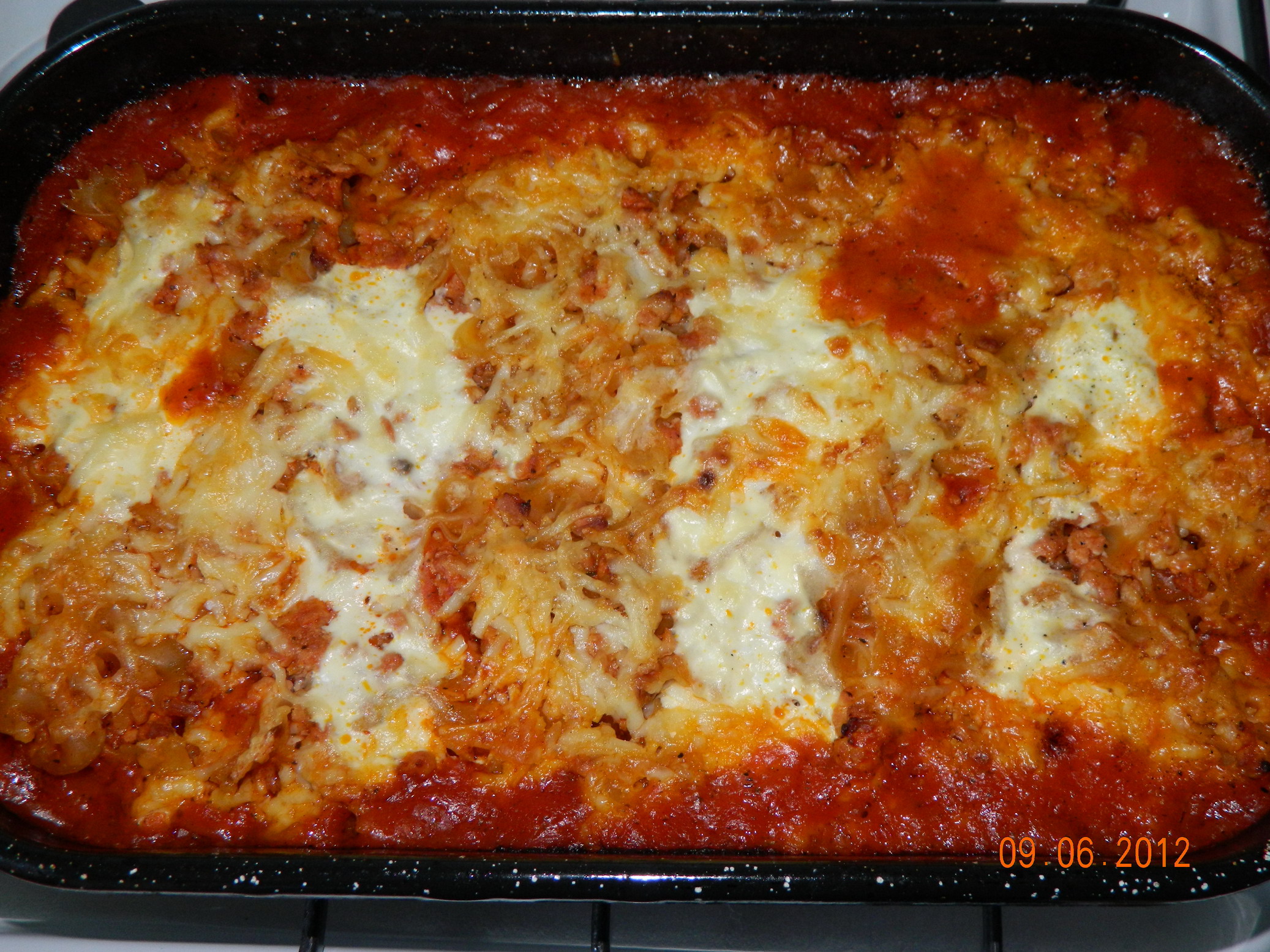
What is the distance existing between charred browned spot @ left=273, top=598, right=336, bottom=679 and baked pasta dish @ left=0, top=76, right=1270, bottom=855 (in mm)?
14

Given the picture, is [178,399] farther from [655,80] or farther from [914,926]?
[914,926]

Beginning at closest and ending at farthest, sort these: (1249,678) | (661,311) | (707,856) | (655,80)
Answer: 1. (707,856)
2. (1249,678)
3. (661,311)
4. (655,80)

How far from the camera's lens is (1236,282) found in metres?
2.62

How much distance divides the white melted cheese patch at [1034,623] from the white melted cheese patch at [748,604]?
0.49 m

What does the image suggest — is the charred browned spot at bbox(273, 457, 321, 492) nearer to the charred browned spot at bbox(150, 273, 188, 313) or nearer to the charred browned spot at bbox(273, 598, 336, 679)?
the charred browned spot at bbox(273, 598, 336, 679)

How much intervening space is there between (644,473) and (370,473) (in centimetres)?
80

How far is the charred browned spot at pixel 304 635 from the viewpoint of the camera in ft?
7.80

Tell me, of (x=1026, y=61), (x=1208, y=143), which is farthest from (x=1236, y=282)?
(x=1026, y=61)

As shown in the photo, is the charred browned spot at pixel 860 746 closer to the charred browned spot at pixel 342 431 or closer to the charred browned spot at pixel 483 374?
the charred browned spot at pixel 483 374

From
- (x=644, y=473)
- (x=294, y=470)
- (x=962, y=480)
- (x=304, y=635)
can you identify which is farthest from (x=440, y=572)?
(x=962, y=480)

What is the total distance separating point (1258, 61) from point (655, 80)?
82.6 inches

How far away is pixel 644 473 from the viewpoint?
2.48 m

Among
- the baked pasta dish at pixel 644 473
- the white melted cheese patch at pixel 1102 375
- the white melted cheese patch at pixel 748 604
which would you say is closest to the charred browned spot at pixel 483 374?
the baked pasta dish at pixel 644 473

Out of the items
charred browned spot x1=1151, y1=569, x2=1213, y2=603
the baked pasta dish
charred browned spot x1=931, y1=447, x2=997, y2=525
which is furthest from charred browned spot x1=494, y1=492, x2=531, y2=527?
charred browned spot x1=1151, y1=569, x2=1213, y2=603
